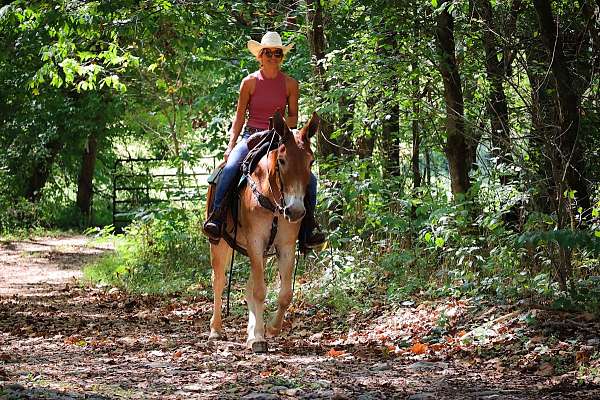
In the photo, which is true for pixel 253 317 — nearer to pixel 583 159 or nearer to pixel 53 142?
pixel 583 159

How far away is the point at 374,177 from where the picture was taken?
12430 millimetres

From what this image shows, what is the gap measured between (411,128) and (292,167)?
6437 millimetres

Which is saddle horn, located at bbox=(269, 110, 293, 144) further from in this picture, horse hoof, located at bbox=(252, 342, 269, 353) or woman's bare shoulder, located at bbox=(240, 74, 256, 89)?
horse hoof, located at bbox=(252, 342, 269, 353)

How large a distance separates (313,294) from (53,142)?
19305 mm

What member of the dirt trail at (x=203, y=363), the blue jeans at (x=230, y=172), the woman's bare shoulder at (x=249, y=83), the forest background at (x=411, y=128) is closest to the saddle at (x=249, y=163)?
the blue jeans at (x=230, y=172)

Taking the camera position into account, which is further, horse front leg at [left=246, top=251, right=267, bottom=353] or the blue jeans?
the blue jeans

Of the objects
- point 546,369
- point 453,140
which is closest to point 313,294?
point 453,140

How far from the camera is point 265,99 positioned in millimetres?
9469

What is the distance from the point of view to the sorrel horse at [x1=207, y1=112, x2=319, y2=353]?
8188mm

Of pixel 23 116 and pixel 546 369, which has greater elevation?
pixel 23 116

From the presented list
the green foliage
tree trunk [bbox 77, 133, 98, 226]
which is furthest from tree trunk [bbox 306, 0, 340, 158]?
tree trunk [bbox 77, 133, 98, 226]

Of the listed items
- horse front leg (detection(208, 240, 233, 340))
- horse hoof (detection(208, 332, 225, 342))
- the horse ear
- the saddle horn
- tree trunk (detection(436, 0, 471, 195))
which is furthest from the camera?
tree trunk (detection(436, 0, 471, 195))

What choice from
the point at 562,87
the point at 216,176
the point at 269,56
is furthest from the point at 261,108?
the point at 562,87

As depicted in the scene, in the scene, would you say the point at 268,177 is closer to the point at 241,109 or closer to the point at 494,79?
the point at 241,109
